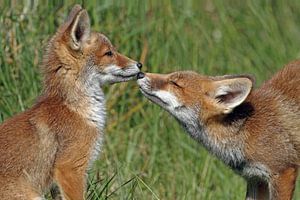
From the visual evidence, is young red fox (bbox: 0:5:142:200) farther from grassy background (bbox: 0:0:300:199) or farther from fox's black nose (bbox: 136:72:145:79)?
grassy background (bbox: 0:0:300:199)

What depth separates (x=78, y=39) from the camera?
31.5ft

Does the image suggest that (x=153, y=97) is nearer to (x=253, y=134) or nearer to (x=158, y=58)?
(x=253, y=134)

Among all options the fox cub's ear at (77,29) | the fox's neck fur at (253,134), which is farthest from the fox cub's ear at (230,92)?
the fox cub's ear at (77,29)

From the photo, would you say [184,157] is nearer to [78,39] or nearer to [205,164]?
[205,164]

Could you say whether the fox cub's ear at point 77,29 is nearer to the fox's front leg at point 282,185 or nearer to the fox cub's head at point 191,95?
the fox cub's head at point 191,95

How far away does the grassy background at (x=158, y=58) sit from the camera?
11.8 meters

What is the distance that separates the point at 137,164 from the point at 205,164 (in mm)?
841

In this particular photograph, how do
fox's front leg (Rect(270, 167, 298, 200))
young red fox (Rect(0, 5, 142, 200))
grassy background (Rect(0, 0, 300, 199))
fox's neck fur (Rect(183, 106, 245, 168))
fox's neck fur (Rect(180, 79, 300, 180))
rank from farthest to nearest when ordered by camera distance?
grassy background (Rect(0, 0, 300, 199)) → fox's neck fur (Rect(183, 106, 245, 168)) → fox's neck fur (Rect(180, 79, 300, 180)) → fox's front leg (Rect(270, 167, 298, 200)) → young red fox (Rect(0, 5, 142, 200))

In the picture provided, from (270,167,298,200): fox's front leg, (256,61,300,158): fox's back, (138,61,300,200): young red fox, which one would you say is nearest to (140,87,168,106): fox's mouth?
(138,61,300,200): young red fox

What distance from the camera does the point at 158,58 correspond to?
44.1 feet

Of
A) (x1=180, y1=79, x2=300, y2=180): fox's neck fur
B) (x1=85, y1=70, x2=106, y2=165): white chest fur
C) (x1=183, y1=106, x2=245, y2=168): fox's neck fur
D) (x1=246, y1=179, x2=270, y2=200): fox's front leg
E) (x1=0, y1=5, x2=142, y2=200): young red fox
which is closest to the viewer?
(x1=0, y1=5, x2=142, y2=200): young red fox

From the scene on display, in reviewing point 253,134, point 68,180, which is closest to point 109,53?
point 68,180

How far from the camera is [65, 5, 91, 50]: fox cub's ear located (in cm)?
950

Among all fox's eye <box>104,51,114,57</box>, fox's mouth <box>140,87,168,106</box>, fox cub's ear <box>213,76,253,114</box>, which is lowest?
fox's mouth <box>140,87,168,106</box>
